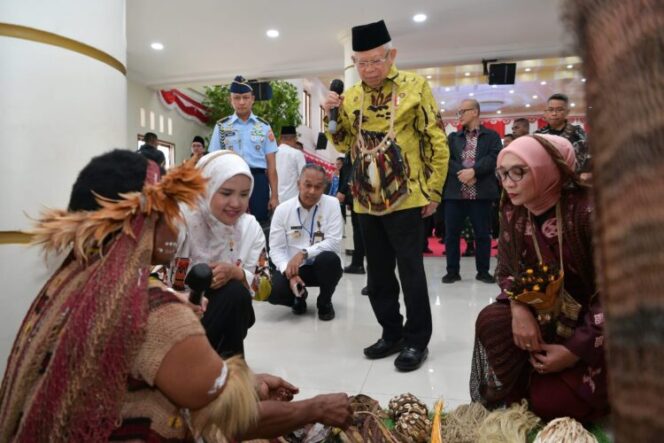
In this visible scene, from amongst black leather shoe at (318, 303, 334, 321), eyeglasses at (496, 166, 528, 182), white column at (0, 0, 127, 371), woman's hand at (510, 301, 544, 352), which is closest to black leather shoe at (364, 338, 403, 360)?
black leather shoe at (318, 303, 334, 321)

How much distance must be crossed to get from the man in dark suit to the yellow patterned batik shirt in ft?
7.00

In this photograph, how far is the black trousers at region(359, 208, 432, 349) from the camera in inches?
99.0

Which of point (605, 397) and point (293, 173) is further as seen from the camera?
point (293, 173)

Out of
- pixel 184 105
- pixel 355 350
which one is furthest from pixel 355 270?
pixel 184 105

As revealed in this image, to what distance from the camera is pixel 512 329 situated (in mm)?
1832

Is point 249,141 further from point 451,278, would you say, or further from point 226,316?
point 226,316

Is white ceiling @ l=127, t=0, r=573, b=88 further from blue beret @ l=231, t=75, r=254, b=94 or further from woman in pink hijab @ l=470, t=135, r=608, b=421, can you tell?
woman in pink hijab @ l=470, t=135, r=608, b=421

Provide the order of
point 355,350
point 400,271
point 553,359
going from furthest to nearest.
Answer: point 355,350 → point 400,271 → point 553,359

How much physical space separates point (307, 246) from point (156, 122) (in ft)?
24.8

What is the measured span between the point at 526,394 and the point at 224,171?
1.46 meters

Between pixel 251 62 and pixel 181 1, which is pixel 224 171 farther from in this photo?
pixel 251 62

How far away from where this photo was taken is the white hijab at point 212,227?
6.79 feet

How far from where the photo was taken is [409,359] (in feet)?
8.13

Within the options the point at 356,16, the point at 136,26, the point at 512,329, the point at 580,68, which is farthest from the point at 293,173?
the point at 580,68
